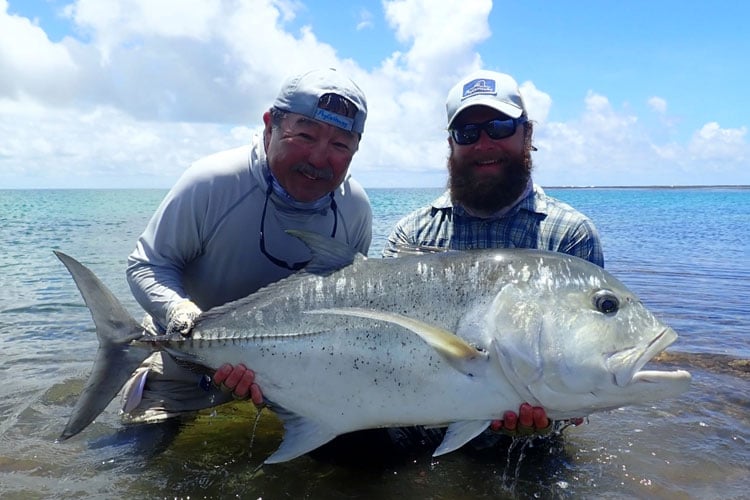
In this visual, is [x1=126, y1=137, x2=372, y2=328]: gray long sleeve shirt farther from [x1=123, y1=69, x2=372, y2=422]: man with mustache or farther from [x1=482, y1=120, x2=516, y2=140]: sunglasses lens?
[x1=482, y1=120, x2=516, y2=140]: sunglasses lens

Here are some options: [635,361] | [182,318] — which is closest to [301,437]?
[182,318]

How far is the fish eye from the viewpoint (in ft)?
8.71

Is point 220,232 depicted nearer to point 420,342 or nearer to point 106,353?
point 106,353

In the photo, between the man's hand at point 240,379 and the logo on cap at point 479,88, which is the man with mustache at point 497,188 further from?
the man's hand at point 240,379

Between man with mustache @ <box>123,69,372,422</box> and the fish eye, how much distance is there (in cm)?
184

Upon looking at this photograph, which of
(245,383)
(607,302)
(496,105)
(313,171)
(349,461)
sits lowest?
(349,461)

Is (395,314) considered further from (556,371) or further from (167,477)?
(167,477)

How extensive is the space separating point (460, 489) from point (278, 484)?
3.52 feet

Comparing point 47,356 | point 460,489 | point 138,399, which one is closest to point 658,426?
point 460,489

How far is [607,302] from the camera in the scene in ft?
8.74

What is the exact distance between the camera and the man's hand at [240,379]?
10.1 feet

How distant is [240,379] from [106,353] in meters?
0.75

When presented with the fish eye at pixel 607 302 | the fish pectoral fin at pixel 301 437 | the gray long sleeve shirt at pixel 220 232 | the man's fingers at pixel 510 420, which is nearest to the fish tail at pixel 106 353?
the gray long sleeve shirt at pixel 220 232

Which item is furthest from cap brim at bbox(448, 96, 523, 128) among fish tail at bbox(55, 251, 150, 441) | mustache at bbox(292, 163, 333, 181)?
fish tail at bbox(55, 251, 150, 441)
